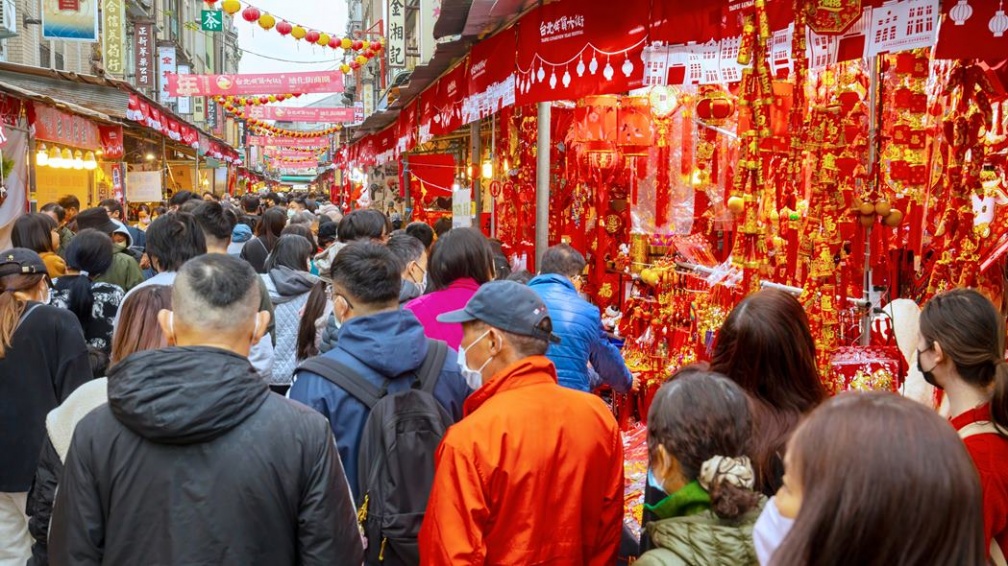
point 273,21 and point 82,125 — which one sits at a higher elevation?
point 273,21

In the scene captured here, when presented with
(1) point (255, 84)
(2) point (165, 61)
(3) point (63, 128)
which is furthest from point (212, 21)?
(3) point (63, 128)

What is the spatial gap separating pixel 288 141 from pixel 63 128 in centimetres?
3406

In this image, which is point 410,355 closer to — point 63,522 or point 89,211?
point 63,522

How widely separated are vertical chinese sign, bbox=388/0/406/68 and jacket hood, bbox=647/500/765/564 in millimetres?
20754

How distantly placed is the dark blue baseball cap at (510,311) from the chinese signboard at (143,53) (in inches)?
965

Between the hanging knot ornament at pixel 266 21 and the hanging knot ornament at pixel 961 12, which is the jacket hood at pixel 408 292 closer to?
the hanging knot ornament at pixel 961 12

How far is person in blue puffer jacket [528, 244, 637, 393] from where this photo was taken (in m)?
3.95

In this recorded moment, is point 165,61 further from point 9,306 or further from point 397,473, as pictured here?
point 397,473

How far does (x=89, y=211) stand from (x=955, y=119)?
21.9 feet

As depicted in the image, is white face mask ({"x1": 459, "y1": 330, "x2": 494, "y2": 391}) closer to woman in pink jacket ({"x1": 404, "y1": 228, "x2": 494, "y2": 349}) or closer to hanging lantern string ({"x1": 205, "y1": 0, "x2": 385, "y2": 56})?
woman in pink jacket ({"x1": 404, "y1": 228, "x2": 494, "y2": 349})

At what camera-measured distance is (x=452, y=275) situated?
4078 millimetres

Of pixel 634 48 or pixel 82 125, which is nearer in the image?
pixel 634 48

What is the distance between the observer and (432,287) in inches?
173

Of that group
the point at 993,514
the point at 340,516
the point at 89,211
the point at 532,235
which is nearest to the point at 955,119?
the point at 993,514
